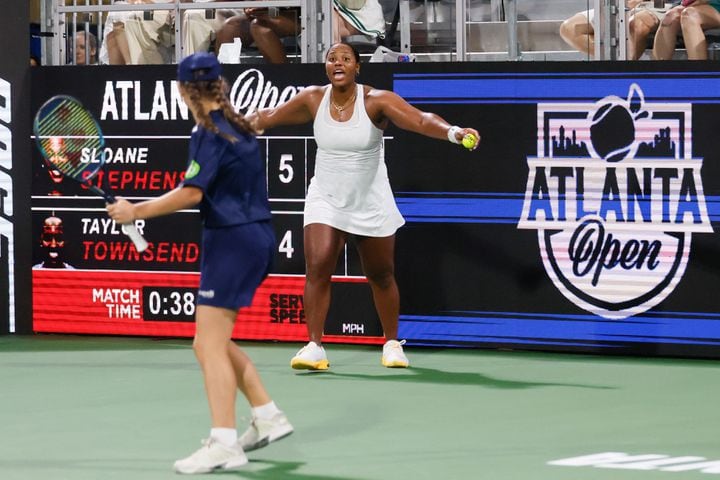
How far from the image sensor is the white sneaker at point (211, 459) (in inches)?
251

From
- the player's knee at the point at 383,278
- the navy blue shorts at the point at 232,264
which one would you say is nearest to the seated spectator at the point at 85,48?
the player's knee at the point at 383,278

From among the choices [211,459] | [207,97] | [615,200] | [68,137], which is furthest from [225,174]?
[615,200]

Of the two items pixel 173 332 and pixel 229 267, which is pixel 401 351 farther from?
pixel 229 267

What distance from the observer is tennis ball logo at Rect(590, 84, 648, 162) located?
9.99 m

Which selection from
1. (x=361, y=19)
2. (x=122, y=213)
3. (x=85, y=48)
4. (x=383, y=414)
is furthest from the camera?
(x=85, y=48)

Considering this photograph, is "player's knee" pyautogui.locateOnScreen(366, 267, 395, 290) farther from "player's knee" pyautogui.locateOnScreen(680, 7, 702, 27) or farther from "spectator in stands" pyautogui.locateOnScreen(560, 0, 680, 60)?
"player's knee" pyautogui.locateOnScreen(680, 7, 702, 27)

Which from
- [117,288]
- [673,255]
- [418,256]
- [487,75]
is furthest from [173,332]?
[673,255]

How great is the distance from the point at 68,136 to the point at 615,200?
4.17 meters

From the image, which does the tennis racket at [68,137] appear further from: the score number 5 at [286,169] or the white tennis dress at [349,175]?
the score number 5 at [286,169]

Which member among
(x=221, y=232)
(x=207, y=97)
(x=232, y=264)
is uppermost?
(x=207, y=97)

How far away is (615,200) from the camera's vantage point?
10.1 metres

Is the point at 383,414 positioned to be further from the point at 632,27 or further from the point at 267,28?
the point at 267,28

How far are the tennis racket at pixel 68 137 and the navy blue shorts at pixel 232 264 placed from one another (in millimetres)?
651

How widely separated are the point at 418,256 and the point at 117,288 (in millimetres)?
2391
